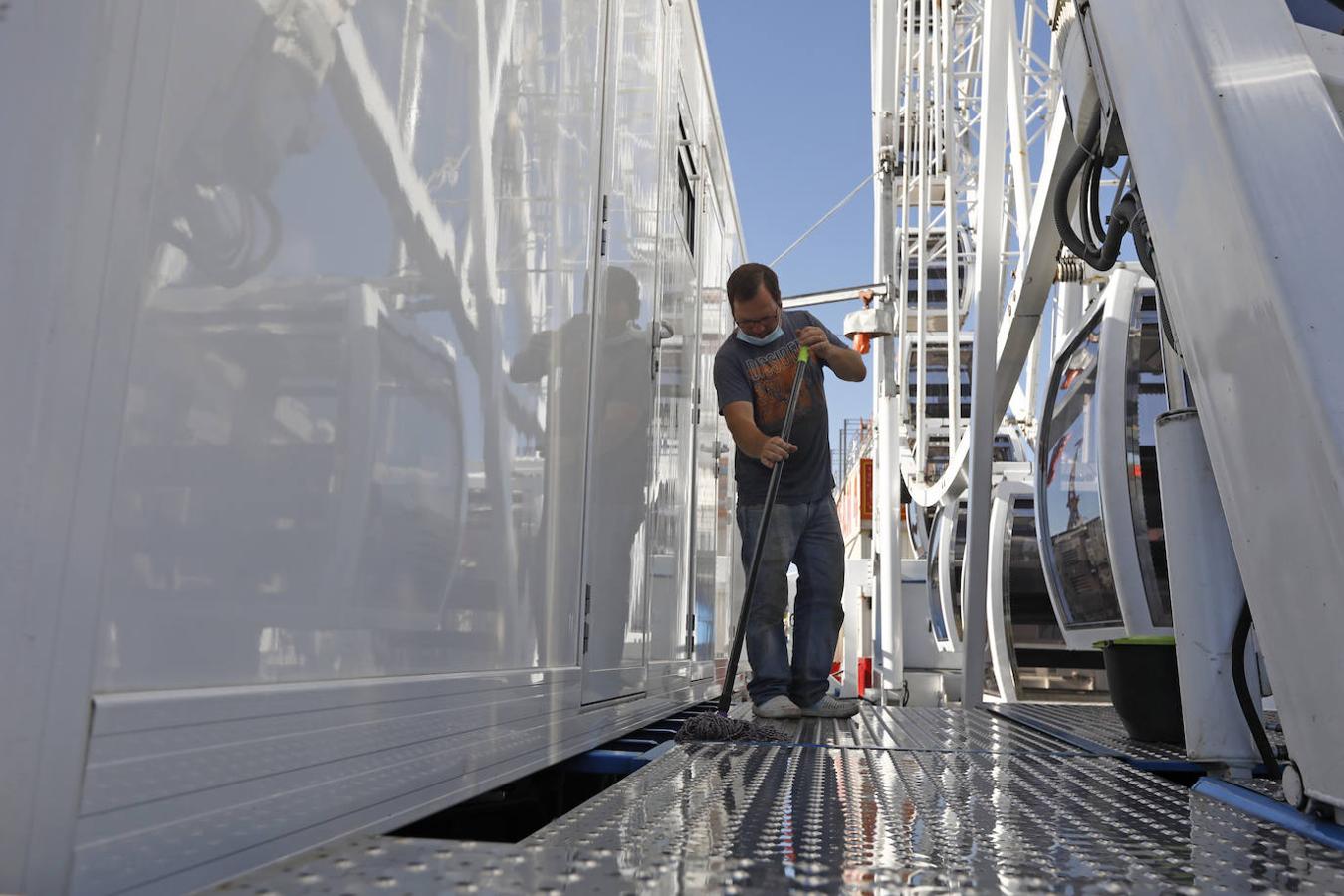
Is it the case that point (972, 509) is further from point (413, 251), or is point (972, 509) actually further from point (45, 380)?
point (45, 380)

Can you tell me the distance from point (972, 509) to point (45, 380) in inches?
192

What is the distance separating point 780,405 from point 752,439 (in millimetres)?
339

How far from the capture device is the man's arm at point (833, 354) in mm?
4453

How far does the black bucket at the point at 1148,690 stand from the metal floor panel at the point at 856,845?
104cm

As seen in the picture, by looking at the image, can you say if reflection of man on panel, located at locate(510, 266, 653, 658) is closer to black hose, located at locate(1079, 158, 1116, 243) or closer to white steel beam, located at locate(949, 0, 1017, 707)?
black hose, located at locate(1079, 158, 1116, 243)

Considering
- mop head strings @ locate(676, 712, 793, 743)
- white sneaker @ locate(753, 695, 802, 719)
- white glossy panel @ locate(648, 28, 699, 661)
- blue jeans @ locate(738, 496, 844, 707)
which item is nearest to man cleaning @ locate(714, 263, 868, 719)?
blue jeans @ locate(738, 496, 844, 707)

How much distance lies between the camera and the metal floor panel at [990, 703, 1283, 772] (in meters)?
2.67

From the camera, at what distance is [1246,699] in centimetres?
228

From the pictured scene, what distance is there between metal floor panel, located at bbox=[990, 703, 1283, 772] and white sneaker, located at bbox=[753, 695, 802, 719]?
0.85 meters

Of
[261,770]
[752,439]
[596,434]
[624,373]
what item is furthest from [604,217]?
[261,770]

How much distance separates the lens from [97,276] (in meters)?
0.96

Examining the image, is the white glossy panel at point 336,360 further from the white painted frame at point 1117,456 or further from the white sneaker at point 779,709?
the white painted frame at point 1117,456

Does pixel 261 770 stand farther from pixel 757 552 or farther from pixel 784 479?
pixel 784 479

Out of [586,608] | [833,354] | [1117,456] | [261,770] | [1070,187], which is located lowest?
[261,770]
